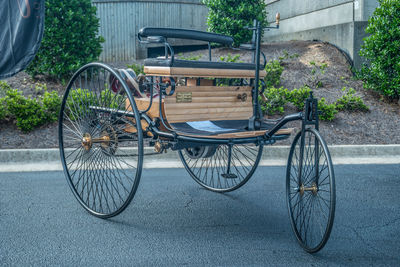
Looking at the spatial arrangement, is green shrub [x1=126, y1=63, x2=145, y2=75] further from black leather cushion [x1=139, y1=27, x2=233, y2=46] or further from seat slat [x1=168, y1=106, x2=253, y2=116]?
seat slat [x1=168, y1=106, x2=253, y2=116]

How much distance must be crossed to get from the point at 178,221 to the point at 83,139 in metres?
1.28

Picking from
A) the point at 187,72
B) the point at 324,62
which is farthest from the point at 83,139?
the point at 324,62

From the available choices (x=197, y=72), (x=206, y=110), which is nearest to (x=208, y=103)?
(x=206, y=110)

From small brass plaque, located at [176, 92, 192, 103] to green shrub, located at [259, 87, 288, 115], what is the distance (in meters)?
4.36

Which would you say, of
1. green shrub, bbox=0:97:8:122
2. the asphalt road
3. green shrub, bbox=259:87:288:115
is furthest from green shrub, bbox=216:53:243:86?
green shrub, bbox=0:97:8:122

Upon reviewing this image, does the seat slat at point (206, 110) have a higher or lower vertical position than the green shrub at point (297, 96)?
lower

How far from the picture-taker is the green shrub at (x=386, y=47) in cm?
904

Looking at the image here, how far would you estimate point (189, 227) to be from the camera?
168 inches

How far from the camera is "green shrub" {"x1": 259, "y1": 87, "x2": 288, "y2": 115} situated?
8.74m

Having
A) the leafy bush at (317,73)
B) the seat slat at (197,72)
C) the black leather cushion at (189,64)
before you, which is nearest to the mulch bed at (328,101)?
the leafy bush at (317,73)

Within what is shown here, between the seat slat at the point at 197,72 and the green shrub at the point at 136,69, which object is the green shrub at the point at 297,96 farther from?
the seat slat at the point at 197,72

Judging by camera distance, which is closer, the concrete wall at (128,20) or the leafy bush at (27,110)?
the leafy bush at (27,110)

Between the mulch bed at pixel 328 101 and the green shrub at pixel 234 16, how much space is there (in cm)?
58

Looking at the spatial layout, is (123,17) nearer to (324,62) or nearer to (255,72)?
(324,62)
